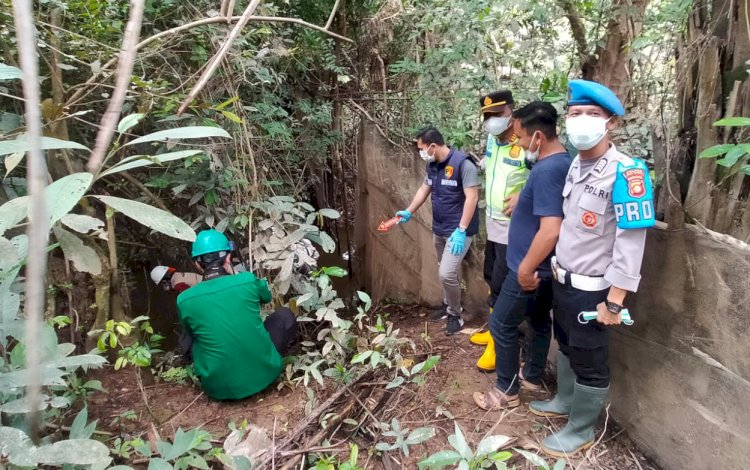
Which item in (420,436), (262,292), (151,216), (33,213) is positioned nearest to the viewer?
(33,213)

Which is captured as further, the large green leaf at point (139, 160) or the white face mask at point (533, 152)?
the white face mask at point (533, 152)

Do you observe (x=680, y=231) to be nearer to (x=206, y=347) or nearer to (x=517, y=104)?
(x=517, y=104)

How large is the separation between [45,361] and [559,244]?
1.99m

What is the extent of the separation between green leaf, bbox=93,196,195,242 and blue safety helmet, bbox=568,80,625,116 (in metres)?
1.67

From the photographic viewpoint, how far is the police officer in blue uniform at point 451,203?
10.6ft

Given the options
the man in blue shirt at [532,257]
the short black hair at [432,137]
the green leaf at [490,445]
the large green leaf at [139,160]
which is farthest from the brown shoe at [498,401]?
the large green leaf at [139,160]

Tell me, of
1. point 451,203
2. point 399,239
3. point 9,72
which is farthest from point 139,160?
point 399,239

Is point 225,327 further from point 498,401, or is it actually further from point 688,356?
point 688,356

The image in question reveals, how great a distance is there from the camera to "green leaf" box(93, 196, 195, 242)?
3.07 ft

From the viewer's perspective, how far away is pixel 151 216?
96cm

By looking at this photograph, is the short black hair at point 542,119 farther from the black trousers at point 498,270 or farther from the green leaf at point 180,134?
the green leaf at point 180,134

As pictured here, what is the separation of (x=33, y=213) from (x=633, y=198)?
185 cm

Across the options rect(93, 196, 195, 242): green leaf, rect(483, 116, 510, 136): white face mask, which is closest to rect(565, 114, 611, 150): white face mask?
rect(483, 116, 510, 136): white face mask

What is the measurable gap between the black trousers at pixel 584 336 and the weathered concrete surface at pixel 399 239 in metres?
1.67
